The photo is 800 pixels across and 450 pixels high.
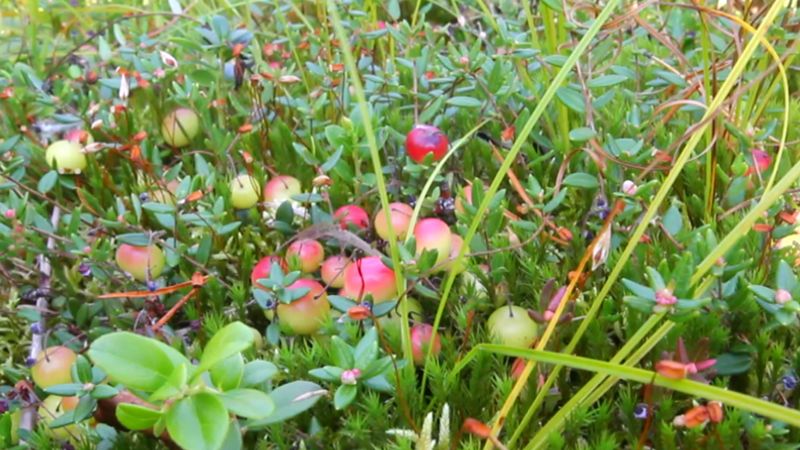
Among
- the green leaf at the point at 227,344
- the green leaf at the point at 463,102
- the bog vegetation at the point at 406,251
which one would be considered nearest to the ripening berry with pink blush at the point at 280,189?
the bog vegetation at the point at 406,251

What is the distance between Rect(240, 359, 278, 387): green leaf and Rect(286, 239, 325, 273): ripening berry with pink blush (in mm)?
403

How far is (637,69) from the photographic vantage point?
192 centimetres

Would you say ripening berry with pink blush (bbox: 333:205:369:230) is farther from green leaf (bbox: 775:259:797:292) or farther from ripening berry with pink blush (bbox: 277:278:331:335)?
green leaf (bbox: 775:259:797:292)

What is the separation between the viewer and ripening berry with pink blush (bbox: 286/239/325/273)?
1.39 m

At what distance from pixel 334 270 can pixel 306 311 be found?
9cm

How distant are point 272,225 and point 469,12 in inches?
54.3

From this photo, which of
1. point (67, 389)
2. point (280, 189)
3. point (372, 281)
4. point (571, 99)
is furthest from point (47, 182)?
point (571, 99)

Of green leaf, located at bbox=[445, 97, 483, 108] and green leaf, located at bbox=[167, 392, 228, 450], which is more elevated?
green leaf, located at bbox=[445, 97, 483, 108]

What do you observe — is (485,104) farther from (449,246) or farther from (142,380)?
(142,380)

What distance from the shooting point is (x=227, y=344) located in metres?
0.87

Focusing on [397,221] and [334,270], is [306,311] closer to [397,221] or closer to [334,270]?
[334,270]

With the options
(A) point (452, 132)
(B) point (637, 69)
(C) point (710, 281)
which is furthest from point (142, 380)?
(B) point (637, 69)

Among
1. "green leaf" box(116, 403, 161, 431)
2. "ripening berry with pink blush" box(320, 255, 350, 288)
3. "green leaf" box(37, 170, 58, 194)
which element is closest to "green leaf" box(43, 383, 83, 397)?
"green leaf" box(116, 403, 161, 431)

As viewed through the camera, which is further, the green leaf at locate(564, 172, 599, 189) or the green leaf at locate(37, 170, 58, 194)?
the green leaf at locate(37, 170, 58, 194)
